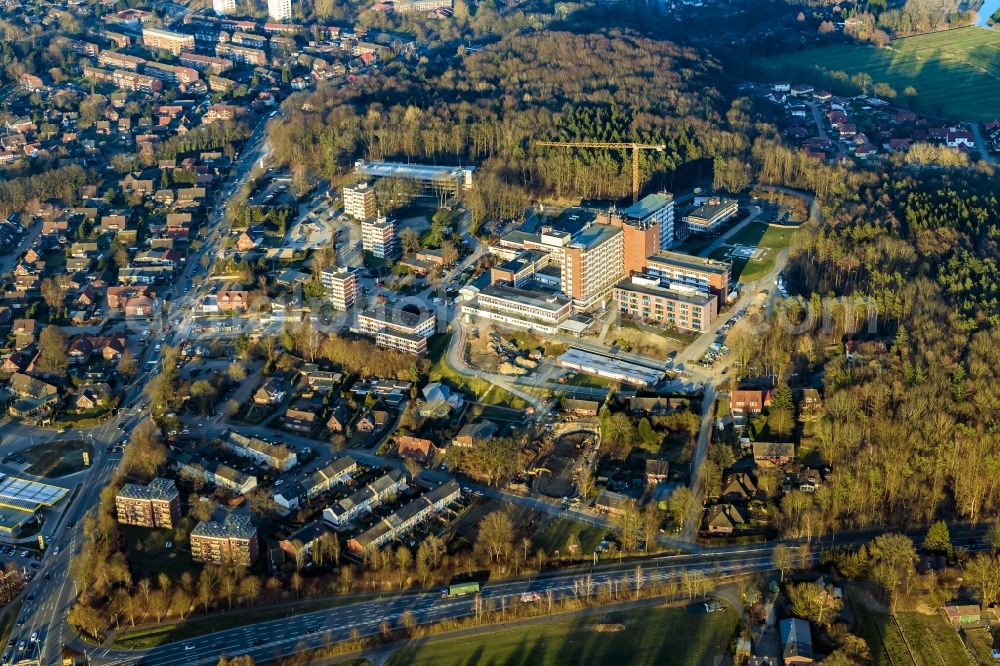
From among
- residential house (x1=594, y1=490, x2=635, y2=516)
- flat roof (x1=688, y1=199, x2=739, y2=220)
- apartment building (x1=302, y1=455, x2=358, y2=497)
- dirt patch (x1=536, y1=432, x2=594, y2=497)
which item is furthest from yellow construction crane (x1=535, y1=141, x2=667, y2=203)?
apartment building (x1=302, y1=455, x2=358, y2=497)

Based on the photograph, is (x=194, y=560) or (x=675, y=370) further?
(x=675, y=370)

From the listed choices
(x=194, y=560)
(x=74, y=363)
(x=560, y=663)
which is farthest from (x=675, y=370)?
(x=74, y=363)

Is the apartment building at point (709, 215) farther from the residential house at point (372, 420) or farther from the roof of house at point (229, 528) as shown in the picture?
the roof of house at point (229, 528)

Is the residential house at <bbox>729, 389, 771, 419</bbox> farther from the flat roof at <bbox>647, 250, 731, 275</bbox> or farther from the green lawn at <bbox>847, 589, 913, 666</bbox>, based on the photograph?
the green lawn at <bbox>847, 589, 913, 666</bbox>

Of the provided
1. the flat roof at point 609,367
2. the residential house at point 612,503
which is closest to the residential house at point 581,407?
the flat roof at point 609,367

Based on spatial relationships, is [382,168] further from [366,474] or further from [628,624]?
[628,624]

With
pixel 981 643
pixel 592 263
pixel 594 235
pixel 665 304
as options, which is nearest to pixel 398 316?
pixel 592 263

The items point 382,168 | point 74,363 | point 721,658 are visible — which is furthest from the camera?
point 382,168
